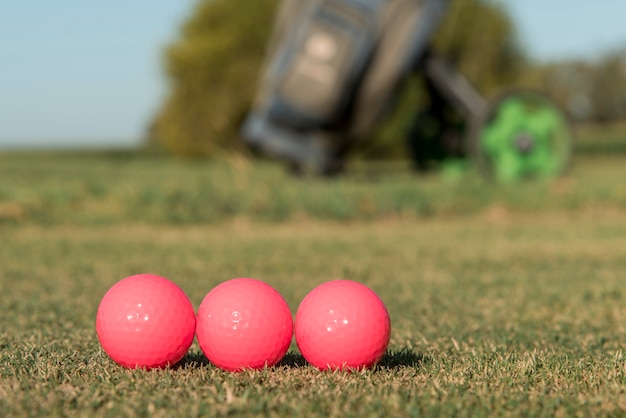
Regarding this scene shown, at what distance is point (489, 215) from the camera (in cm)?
826

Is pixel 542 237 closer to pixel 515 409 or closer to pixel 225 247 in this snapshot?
pixel 225 247

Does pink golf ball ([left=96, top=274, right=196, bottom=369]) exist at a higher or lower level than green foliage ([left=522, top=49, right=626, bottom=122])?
lower

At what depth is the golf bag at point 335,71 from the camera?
27.5 feet

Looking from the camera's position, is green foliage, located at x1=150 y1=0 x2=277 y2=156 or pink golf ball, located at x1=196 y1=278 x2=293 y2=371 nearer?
pink golf ball, located at x1=196 y1=278 x2=293 y2=371

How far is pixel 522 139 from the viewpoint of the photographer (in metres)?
9.05

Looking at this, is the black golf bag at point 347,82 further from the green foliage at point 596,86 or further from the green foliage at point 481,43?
the green foliage at point 596,86

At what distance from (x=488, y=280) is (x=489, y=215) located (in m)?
3.50

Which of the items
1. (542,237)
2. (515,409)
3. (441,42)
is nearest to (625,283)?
(542,237)

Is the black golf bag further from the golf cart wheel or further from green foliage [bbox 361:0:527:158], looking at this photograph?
green foliage [bbox 361:0:527:158]

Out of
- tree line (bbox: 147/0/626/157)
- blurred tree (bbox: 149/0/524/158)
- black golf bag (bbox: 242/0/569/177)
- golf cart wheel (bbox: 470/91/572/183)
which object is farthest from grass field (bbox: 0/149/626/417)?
blurred tree (bbox: 149/0/524/158)

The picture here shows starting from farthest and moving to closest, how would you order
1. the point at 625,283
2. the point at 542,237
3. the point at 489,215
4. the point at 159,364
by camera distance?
the point at 489,215 < the point at 542,237 < the point at 625,283 < the point at 159,364

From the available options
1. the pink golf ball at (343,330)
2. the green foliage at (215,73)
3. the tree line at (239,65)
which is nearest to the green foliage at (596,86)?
the tree line at (239,65)

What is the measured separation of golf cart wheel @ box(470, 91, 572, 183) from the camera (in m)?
9.04

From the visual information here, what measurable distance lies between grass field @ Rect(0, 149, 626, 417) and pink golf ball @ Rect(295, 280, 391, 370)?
7cm
